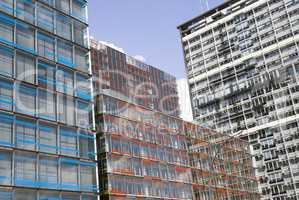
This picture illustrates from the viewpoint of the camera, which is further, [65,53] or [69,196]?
[65,53]

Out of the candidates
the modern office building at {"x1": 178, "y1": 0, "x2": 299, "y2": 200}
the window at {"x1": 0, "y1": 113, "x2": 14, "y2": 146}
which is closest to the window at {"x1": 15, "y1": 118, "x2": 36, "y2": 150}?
the window at {"x1": 0, "y1": 113, "x2": 14, "y2": 146}

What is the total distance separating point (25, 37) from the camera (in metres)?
47.1

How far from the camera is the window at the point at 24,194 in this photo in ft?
135

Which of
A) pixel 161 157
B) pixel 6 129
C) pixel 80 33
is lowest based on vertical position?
pixel 6 129

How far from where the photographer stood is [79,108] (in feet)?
168

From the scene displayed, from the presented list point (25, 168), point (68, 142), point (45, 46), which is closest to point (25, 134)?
point (25, 168)

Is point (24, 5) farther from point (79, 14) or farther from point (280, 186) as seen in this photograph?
point (280, 186)

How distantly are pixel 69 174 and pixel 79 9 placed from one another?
21.9m

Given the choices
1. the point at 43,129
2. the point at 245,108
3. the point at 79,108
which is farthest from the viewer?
the point at 245,108

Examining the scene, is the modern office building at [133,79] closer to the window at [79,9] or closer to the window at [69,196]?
the window at [79,9]

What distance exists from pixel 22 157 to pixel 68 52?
15274 millimetres

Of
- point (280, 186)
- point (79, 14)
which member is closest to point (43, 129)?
point (79, 14)

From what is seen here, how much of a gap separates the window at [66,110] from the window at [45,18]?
8.42 metres

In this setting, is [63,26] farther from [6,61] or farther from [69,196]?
[69,196]
